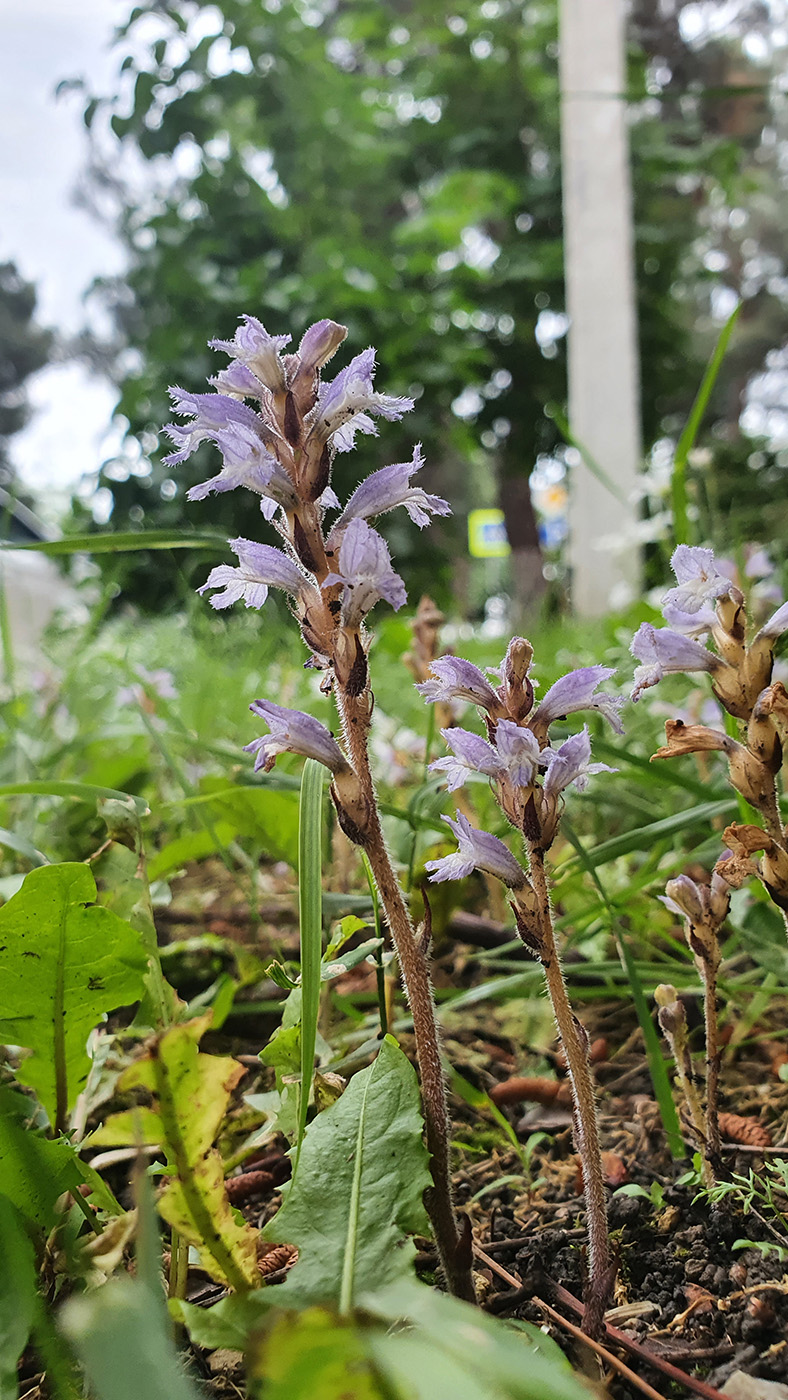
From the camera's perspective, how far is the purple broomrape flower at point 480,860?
680 millimetres

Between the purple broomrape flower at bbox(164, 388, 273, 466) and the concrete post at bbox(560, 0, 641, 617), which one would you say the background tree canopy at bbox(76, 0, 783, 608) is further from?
the purple broomrape flower at bbox(164, 388, 273, 466)

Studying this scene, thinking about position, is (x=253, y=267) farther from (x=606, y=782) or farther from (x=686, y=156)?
(x=606, y=782)

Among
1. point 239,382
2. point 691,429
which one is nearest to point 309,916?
point 239,382

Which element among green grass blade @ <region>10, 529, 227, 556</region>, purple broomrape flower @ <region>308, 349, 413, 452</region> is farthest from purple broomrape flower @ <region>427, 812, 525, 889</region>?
green grass blade @ <region>10, 529, 227, 556</region>

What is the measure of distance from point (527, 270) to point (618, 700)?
809 centimetres

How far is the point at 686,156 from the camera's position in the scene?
837 centimetres

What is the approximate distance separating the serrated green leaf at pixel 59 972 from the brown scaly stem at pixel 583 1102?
1.23 feet

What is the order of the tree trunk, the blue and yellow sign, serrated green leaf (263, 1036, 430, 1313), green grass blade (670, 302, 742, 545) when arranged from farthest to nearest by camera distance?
the blue and yellow sign, the tree trunk, green grass blade (670, 302, 742, 545), serrated green leaf (263, 1036, 430, 1313)

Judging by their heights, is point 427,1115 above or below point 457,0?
below

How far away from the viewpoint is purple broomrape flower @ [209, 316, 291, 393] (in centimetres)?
68

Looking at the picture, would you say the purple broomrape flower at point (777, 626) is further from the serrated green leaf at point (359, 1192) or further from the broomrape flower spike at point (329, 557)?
the serrated green leaf at point (359, 1192)

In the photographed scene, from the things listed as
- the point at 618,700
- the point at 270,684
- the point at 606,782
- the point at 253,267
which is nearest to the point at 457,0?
the point at 253,267

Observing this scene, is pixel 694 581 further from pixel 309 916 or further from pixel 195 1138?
pixel 195 1138

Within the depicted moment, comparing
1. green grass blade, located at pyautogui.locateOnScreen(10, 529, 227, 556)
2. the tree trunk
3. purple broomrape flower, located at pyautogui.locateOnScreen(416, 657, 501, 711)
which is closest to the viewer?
purple broomrape flower, located at pyautogui.locateOnScreen(416, 657, 501, 711)
